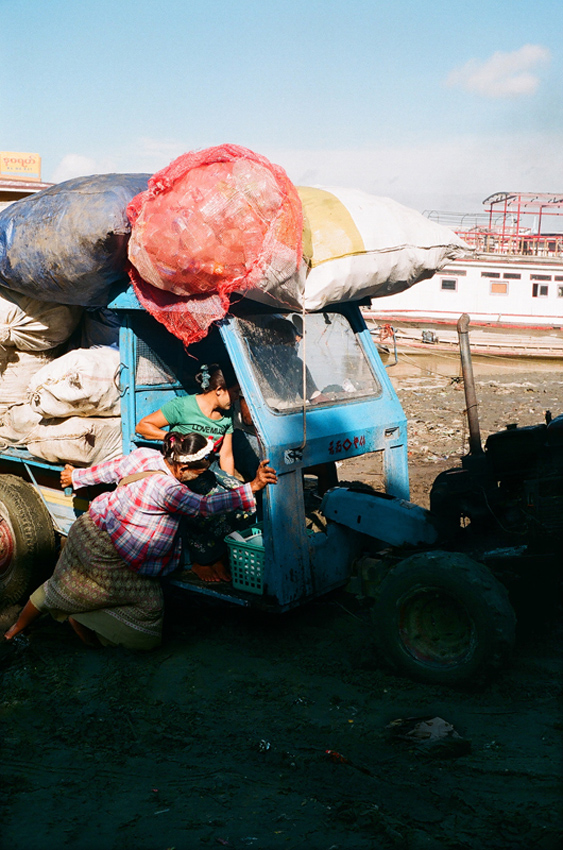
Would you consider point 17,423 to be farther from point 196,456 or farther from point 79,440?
point 196,456

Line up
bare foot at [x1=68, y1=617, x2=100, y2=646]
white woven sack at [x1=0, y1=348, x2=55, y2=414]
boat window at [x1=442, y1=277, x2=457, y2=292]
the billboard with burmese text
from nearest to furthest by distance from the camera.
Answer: bare foot at [x1=68, y1=617, x2=100, y2=646]
white woven sack at [x1=0, y1=348, x2=55, y2=414]
the billboard with burmese text
boat window at [x1=442, y1=277, x2=457, y2=292]

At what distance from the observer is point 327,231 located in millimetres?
3725

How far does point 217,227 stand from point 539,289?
75.1 feet

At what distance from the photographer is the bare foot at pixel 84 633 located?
4.13 metres

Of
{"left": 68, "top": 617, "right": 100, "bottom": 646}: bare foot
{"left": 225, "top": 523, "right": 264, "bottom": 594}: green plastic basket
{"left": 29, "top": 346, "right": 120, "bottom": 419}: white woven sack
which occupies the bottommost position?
{"left": 68, "top": 617, "right": 100, "bottom": 646}: bare foot

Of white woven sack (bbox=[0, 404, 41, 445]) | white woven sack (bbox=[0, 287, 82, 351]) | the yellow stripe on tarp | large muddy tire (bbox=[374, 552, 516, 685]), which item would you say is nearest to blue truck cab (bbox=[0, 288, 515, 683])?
large muddy tire (bbox=[374, 552, 516, 685])

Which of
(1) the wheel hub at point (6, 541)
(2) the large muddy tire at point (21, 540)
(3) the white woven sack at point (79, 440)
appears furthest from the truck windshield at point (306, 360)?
(1) the wheel hub at point (6, 541)

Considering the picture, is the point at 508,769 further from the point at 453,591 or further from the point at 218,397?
the point at 218,397

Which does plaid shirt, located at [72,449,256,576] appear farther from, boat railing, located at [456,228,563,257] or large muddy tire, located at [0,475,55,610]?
boat railing, located at [456,228,563,257]

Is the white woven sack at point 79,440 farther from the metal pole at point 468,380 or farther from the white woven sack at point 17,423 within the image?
the metal pole at point 468,380

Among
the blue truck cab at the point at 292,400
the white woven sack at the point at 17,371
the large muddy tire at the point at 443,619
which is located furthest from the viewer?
the white woven sack at the point at 17,371

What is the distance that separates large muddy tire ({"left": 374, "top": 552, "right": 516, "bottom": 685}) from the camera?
320cm

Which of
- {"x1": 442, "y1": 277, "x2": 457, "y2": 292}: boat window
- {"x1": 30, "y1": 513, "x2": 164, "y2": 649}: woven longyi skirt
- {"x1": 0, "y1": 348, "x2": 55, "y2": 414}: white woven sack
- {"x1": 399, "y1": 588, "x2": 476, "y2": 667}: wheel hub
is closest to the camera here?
{"x1": 399, "y1": 588, "x2": 476, "y2": 667}: wheel hub

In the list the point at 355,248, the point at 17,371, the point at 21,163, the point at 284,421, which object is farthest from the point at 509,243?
the point at 284,421
